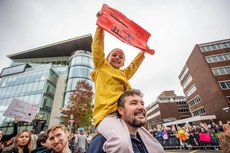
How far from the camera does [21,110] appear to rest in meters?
6.36

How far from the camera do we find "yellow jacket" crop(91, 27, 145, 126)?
1728mm

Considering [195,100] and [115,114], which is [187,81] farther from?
[115,114]

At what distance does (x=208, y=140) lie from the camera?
32.2 feet

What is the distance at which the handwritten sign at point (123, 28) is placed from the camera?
2446 millimetres

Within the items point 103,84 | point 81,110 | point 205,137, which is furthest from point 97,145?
point 81,110

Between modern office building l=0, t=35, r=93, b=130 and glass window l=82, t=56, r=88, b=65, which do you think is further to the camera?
glass window l=82, t=56, r=88, b=65

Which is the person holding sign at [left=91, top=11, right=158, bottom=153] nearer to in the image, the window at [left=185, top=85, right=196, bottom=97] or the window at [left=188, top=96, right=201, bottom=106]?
the window at [left=188, top=96, right=201, bottom=106]

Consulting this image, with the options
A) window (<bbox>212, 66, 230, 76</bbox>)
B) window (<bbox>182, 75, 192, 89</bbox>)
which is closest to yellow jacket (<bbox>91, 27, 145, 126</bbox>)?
window (<bbox>212, 66, 230, 76</bbox>)

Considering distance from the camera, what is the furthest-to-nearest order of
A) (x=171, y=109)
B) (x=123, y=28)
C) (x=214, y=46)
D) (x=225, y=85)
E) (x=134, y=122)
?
(x=171, y=109) → (x=214, y=46) → (x=225, y=85) → (x=123, y=28) → (x=134, y=122)

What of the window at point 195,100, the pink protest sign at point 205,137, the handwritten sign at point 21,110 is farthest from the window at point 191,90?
the handwritten sign at point 21,110

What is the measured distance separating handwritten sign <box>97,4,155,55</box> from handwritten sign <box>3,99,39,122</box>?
596 cm

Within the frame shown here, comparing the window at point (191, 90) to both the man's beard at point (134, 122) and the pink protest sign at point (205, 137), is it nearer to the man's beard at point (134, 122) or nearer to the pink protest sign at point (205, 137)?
the pink protest sign at point (205, 137)

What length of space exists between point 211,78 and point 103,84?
3566 cm

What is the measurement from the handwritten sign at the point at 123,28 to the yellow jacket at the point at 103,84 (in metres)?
0.27
